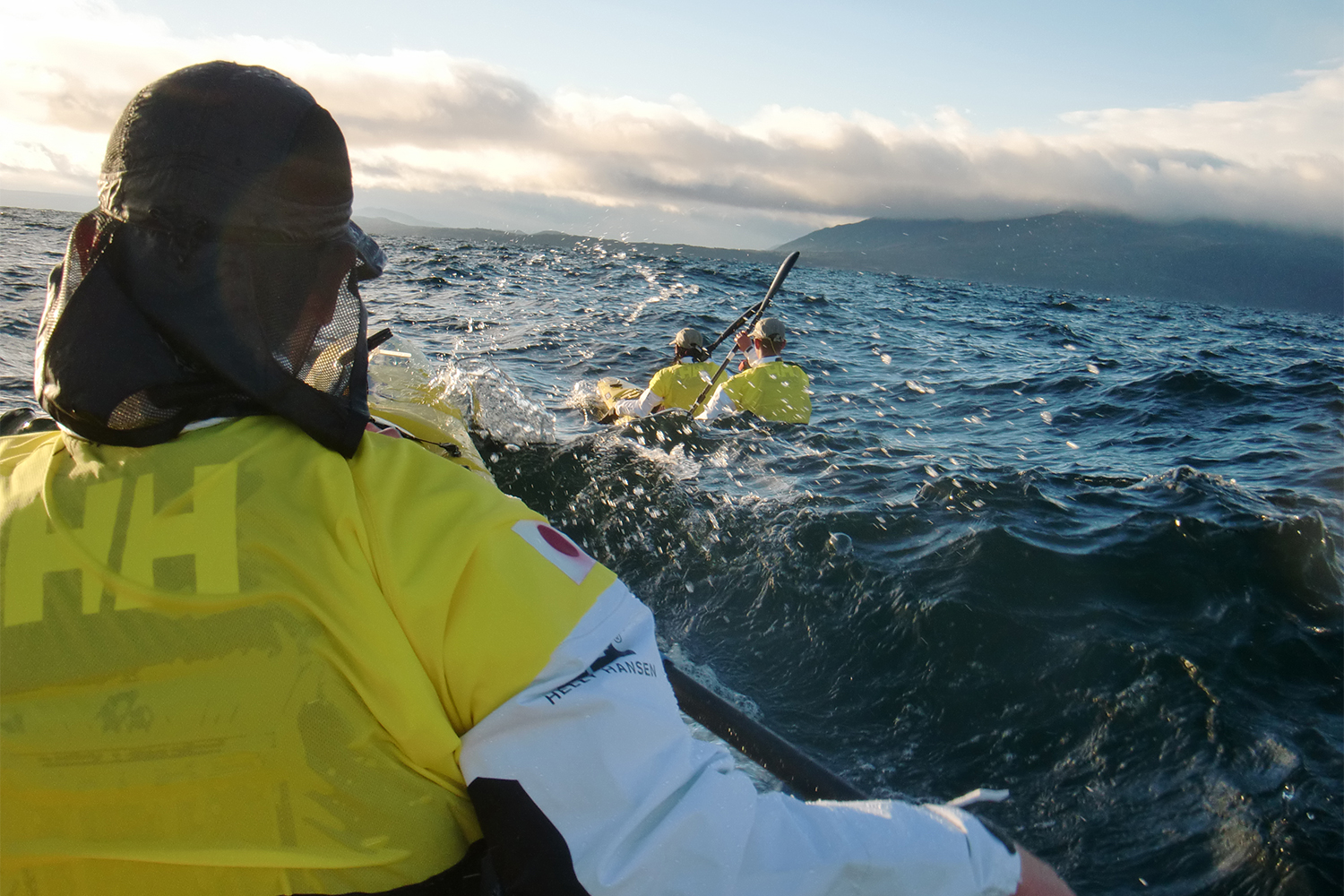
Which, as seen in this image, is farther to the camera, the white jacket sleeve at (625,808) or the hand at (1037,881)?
the hand at (1037,881)

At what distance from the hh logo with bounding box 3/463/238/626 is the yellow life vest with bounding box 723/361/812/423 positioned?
7.92m

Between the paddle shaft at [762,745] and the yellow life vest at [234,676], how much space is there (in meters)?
1.00

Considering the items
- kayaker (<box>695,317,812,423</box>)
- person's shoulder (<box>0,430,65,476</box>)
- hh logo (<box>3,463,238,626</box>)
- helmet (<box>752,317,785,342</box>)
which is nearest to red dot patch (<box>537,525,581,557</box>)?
hh logo (<box>3,463,238,626</box>)

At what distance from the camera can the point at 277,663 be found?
107cm

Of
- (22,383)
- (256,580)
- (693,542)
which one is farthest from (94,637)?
(22,383)

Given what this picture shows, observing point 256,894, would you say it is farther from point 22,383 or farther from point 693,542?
point 22,383

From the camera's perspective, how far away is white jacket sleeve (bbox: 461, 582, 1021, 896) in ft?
3.49

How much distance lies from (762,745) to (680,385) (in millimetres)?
7619

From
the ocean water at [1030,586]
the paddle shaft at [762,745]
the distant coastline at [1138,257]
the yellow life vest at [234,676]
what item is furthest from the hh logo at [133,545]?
the distant coastline at [1138,257]

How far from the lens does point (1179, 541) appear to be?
5332 mm

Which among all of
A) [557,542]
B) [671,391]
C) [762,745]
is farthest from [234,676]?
[671,391]

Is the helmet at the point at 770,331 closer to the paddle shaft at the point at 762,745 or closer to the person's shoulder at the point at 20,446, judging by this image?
the paddle shaft at the point at 762,745

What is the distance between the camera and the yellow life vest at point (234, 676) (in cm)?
106

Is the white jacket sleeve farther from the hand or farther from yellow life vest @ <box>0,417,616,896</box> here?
the hand
